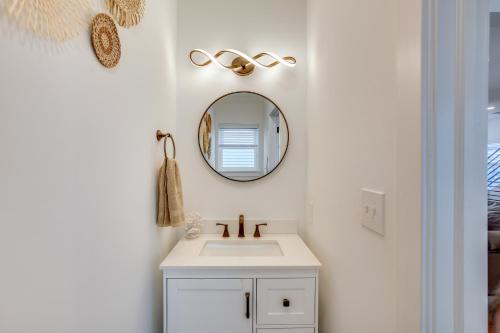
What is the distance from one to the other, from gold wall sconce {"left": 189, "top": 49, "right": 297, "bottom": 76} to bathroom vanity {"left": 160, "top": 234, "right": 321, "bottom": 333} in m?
1.22

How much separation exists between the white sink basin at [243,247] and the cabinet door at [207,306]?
39cm

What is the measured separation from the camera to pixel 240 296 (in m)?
1.22

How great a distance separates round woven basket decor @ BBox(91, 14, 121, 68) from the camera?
29.9 inches

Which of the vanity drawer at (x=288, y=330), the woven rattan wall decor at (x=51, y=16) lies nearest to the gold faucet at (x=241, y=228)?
the vanity drawer at (x=288, y=330)

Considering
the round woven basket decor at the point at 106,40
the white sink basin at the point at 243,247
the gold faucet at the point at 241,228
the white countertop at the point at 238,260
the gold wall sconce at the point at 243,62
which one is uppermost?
the gold wall sconce at the point at 243,62

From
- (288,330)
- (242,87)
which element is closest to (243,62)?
(242,87)

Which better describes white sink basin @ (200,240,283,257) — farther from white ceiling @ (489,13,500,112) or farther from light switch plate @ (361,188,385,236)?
white ceiling @ (489,13,500,112)

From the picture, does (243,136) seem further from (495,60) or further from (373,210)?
(495,60)

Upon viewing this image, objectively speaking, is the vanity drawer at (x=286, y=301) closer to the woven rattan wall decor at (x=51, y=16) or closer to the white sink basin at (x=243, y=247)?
the white sink basin at (x=243, y=247)

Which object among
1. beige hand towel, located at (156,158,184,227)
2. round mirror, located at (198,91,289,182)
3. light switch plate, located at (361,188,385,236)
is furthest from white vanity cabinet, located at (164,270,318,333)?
round mirror, located at (198,91,289,182)

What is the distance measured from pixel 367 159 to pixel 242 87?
1.15 metres

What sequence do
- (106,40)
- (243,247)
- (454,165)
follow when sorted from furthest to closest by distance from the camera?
(243,247)
(106,40)
(454,165)

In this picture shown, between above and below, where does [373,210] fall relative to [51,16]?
below

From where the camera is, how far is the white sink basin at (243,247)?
161 cm
